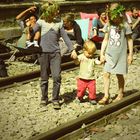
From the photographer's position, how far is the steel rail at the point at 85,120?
5.54 meters

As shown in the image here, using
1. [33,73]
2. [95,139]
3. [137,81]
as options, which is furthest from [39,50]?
[137,81]

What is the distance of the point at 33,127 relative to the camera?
246 inches

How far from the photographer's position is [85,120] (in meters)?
6.26

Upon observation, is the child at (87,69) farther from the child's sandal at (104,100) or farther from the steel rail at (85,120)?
the steel rail at (85,120)

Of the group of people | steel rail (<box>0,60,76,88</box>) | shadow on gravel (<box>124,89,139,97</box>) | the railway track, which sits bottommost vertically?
shadow on gravel (<box>124,89,139,97</box>)

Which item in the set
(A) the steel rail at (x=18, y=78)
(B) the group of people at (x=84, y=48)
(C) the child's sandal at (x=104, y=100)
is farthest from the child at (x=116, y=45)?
(A) the steel rail at (x=18, y=78)

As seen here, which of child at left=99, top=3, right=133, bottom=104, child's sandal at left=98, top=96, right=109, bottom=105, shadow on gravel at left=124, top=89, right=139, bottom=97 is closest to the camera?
child at left=99, top=3, right=133, bottom=104

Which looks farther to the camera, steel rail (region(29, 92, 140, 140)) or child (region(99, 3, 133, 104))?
child (region(99, 3, 133, 104))

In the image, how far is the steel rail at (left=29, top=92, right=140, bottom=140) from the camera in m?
5.54

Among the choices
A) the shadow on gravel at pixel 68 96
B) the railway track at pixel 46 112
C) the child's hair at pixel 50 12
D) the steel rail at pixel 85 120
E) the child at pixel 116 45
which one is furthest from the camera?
the shadow on gravel at pixel 68 96

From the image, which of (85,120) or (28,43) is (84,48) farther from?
(28,43)

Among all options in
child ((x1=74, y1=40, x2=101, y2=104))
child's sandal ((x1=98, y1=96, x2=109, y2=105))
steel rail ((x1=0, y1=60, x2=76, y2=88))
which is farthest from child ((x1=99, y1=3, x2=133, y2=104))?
steel rail ((x1=0, y1=60, x2=76, y2=88))

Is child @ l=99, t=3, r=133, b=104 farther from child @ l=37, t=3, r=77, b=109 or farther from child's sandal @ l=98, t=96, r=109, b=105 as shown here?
child @ l=37, t=3, r=77, b=109

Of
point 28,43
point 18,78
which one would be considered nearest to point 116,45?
point 18,78
